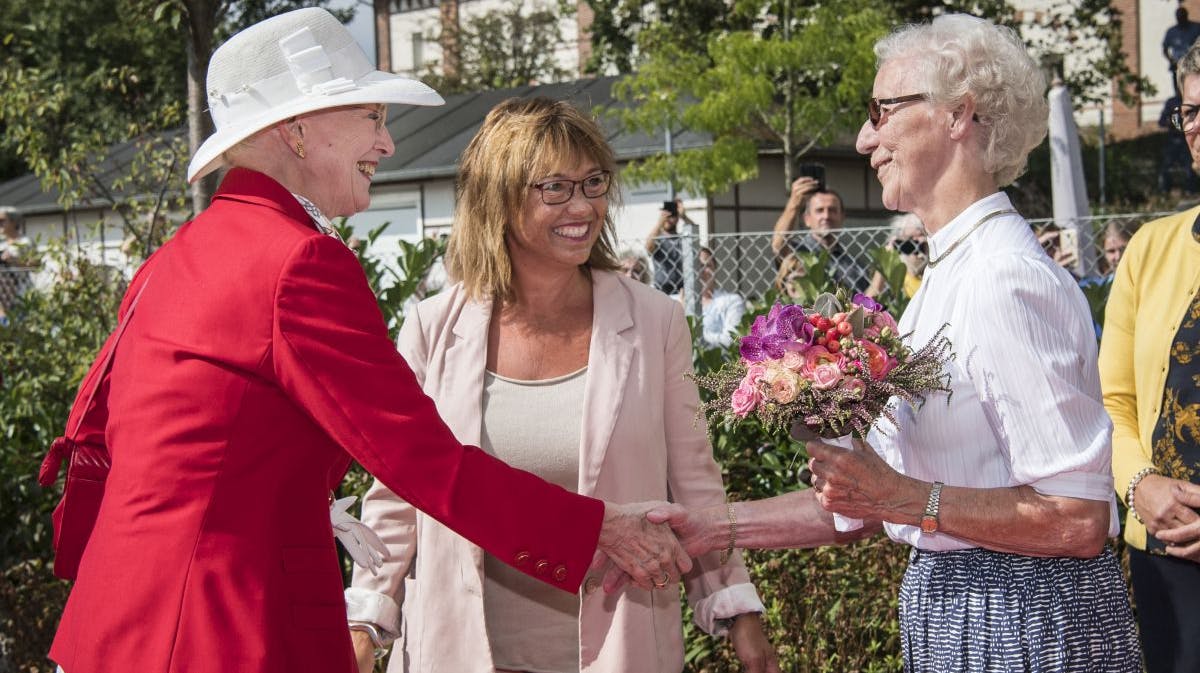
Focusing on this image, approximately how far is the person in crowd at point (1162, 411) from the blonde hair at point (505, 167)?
1.51 m

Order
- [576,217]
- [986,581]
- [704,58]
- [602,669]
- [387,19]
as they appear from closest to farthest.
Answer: [986,581], [602,669], [576,217], [704,58], [387,19]

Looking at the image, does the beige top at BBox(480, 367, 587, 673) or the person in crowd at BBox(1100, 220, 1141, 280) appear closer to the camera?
the beige top at BBox(480, 367, 587, 673)

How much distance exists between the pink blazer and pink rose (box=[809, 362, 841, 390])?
3.11ft

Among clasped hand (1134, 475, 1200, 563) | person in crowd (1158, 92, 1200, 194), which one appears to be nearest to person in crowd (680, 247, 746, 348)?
clasped hand (1134, 475, 1200, 563)

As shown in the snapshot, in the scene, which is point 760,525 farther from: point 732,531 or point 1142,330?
point 1142,330

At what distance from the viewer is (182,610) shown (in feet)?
7.73

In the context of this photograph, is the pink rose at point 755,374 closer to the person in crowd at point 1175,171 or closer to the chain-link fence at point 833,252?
the chain-link fence at point 833,252

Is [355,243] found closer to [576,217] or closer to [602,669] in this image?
[576,217]

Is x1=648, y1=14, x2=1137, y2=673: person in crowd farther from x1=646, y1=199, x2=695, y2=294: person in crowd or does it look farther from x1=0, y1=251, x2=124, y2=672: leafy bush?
x1=646, y1=199, x2=695, y2=294: person in crowd

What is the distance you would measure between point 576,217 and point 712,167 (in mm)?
14075

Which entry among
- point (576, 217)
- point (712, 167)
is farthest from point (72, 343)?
point (712, 167)

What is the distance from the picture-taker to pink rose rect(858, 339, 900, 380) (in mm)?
2482

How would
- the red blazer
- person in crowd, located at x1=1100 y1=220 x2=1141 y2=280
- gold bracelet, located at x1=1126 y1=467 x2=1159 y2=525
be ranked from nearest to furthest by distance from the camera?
the red blazer → gold bracelet, located at x1=1126 y1=467 x2=1159 y2=525 → person in crowd, located at x1=1100 y1=220 x2=1141 y2=280

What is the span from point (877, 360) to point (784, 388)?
0.18 m
